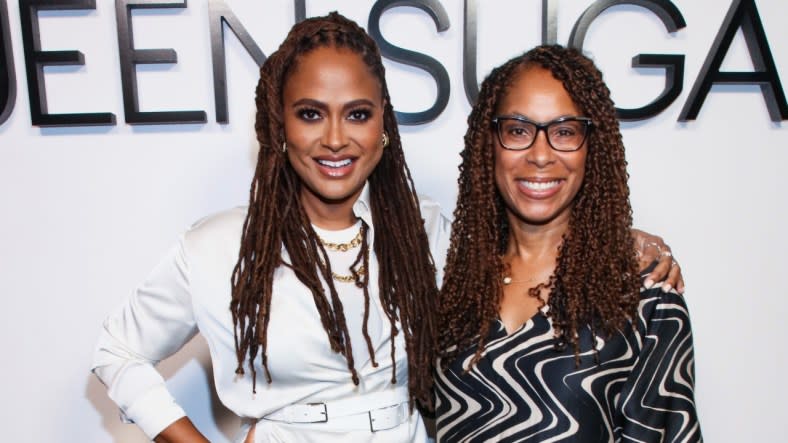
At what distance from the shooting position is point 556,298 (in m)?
1.26

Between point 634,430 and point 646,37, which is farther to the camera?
point 646,37

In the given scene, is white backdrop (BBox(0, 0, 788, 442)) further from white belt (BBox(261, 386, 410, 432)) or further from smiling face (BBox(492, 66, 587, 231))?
white belt (BBox(261, 386, 410, 432))

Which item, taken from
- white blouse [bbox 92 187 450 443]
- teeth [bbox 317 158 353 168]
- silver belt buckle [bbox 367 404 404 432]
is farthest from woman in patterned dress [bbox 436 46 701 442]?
teeth [bbox 317 158 353 168]

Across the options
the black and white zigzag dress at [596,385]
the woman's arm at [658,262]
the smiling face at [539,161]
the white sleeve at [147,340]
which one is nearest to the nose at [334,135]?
the smiling face at [539,161]

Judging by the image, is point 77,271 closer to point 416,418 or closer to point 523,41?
point 416,418

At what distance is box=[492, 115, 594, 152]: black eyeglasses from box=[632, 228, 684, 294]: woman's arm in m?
0.30

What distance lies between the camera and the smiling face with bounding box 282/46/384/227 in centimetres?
129

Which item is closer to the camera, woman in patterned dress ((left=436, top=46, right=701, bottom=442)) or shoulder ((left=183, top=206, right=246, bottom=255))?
woman in patterned dress ((left=436, top=46, right=701, bottom=442))

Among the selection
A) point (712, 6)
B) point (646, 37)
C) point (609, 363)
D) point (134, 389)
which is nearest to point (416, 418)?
point (609, 363)

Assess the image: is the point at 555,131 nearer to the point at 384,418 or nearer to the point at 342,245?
the point at 342,245

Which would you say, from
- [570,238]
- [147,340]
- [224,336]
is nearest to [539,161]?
[570,238]

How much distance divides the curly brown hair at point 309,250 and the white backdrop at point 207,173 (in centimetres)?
47

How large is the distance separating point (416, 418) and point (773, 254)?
1.47 metres

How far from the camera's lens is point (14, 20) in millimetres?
1763
